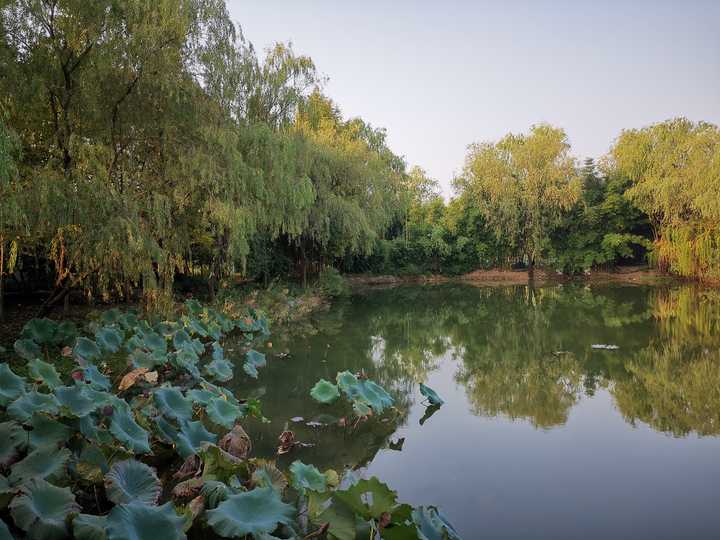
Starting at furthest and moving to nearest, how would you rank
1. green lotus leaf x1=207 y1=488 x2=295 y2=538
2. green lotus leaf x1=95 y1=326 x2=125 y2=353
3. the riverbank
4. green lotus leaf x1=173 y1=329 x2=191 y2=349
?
1. the riverbank
2. green lotus leaf x1=173 y1=329 x2=191 y2=349
3. green lotus leaf x1=95 y1=326 x2=125 y2=353
4. green lotus leaf x1=207 y1=488 x2=295 y2=538

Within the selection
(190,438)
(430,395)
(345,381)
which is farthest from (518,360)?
(190,438)

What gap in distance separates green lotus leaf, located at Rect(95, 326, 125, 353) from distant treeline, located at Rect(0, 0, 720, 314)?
0.58 meters

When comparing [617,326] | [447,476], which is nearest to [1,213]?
[447,476]

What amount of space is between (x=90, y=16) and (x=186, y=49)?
1543 millimetres

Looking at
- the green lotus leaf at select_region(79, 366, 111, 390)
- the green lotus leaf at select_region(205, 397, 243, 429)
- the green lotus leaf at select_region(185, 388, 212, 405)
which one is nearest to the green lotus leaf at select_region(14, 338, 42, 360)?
the green lotus leaf at select_region(79, 366, 111, 390)

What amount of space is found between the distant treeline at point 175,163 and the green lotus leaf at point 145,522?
3152mm

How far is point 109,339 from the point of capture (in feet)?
20.7

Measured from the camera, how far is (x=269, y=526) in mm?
2322

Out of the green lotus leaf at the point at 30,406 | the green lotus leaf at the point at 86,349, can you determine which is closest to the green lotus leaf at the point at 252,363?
the green lotus leaf at the point at 86,349

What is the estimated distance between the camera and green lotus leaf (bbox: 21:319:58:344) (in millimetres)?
6290

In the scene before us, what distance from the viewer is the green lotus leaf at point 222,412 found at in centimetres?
420

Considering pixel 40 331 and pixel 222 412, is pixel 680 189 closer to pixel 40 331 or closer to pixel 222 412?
pixel 222 412

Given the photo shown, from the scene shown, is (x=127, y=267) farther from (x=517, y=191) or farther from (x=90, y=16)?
(x=517, y=191)

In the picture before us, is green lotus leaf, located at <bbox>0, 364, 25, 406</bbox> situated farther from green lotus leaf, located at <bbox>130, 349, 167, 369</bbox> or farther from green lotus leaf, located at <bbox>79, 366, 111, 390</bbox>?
green lotus leaf, located at <bbox>130, 349, 167, 369</bbox>
